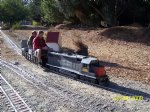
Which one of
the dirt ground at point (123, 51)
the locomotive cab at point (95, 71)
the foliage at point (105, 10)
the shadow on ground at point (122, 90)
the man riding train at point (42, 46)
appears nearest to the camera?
the shadow on ground at point (122, 90)

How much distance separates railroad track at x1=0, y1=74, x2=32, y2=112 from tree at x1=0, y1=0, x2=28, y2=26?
6202cm

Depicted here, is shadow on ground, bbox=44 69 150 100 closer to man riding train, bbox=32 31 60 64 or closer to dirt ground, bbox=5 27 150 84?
dirt ground, bbox=5 27 150 84

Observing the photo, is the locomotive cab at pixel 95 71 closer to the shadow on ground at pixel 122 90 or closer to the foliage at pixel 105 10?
the shadow on ground at pixel 122 90

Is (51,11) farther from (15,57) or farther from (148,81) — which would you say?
(148,81)

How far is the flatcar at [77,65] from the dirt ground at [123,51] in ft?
7.38

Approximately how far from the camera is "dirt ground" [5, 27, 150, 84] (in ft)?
56.6

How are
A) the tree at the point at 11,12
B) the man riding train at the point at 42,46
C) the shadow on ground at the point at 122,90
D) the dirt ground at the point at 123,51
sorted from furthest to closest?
the tree at the point at 11,12
the man riding train at the point at 42,46
the dirt ground at the point at 123,51
the shadow on ground at the point at 122,90

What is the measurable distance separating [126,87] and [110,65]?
533cm

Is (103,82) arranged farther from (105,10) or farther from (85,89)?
(105,10)

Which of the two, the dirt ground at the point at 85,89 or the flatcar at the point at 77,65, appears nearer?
the dirt ground at the point at 85,89

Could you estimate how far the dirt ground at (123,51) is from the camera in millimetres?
17266

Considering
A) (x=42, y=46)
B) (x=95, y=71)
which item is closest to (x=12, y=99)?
(x=95, y=71)

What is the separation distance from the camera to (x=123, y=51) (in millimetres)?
24797

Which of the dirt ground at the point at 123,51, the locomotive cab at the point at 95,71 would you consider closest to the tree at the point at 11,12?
the dirt ground at the point at 123,51
